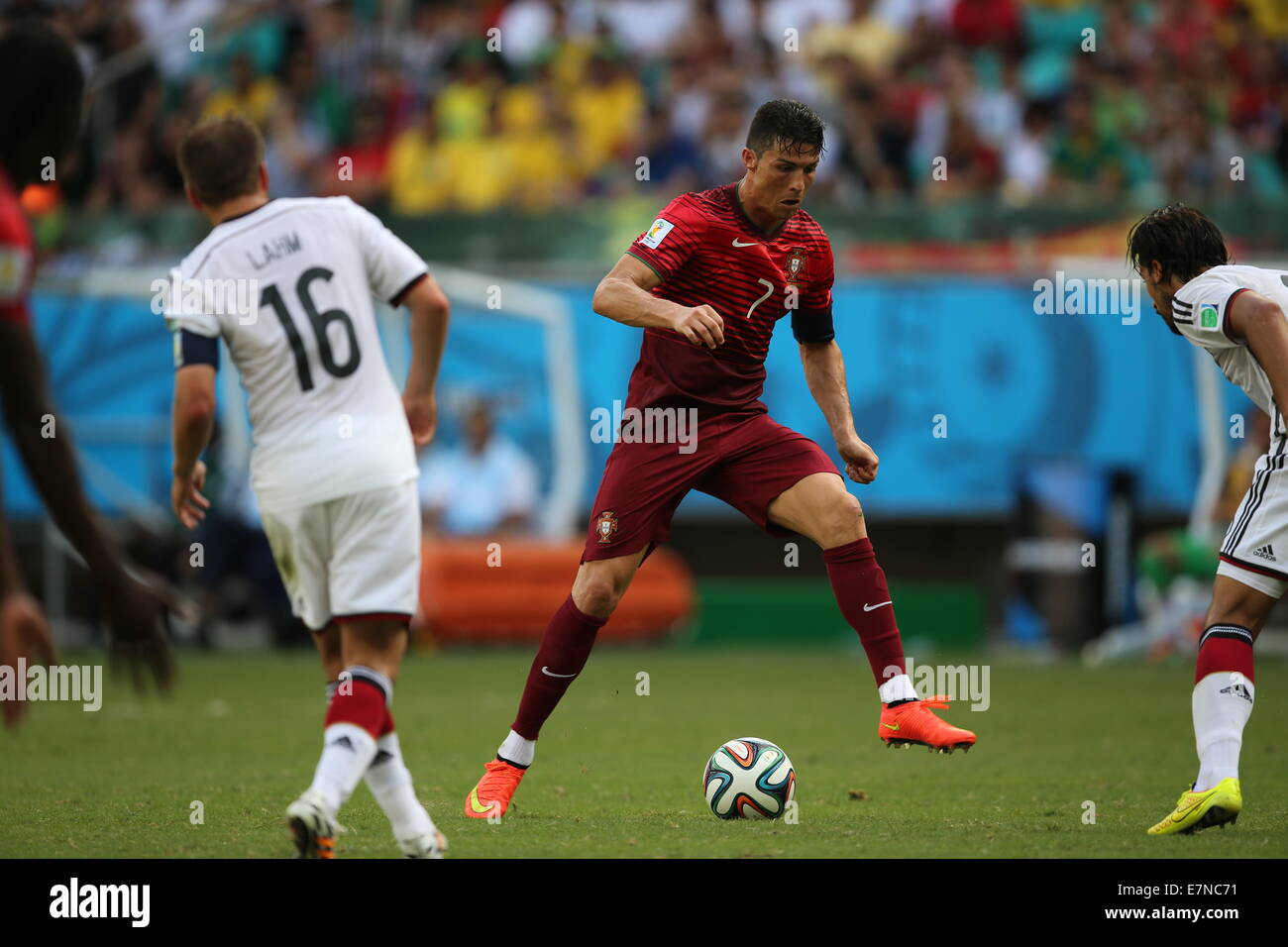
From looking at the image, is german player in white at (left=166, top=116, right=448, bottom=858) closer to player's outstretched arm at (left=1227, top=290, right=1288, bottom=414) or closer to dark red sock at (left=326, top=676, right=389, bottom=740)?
dark red sock at (left=326, top=676, right=389, bottom=740)

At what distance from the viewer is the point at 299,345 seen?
569 centimetres

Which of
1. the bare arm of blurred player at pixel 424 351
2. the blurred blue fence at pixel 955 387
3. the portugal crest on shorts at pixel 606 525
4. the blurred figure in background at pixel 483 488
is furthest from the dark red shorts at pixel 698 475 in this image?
the blurred figure in background at pixel 483 488

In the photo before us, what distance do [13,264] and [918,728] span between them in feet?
12.6

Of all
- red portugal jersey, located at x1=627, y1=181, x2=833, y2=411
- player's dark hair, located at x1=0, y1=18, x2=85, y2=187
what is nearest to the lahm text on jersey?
player's dark hair, located at x1=0, y1=18, x2=85, y2=187

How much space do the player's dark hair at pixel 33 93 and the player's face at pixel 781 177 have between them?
3.11 meters

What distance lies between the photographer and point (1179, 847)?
5961 millimetres

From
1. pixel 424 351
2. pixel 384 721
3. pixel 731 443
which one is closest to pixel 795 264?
pixel 731 443

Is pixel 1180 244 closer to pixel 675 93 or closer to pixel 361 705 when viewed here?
pixel 361 705

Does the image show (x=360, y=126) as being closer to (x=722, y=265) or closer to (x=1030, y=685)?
(x=1030, y=685)

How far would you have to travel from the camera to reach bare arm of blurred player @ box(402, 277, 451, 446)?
19.6ft

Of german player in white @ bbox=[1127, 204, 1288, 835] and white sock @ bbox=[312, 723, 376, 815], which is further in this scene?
german player in white @ bbox=[1127, 204, 1288, 835]

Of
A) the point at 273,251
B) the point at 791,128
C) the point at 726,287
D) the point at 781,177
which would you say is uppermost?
the point at 791,128

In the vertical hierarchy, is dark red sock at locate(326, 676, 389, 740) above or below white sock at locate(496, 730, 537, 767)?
above
